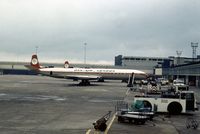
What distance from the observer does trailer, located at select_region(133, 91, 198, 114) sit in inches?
1171

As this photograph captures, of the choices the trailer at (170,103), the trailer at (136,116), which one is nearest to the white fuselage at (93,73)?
the trailer at (170,103)

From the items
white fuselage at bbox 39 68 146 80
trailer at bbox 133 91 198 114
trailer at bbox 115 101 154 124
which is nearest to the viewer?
trailer at bbox 115 101 154 124

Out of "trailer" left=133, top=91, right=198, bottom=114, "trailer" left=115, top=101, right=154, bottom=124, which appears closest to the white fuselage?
"trailer" left=133, top=91, right=198, bottom=114

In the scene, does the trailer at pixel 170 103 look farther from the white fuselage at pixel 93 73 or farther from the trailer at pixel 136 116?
the white fuselage at pixel 93 73

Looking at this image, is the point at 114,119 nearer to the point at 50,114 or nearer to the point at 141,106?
the point at 141,106

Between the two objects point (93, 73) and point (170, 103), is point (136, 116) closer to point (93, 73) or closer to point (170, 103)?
point (170, 103)

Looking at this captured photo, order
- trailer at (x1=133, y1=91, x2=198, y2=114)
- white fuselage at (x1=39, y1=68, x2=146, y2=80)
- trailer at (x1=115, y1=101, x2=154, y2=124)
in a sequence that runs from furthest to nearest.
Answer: white fuselage at (x1=39, y1=68, x2=146, y2=80), trailer at (x1=133, y1=91, x2=198, y2=114), trailer at (x1=115, y1=101, x2=154, y2=124)

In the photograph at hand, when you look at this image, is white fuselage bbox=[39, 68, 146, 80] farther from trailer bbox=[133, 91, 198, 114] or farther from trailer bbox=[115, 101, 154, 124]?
trailer bbox=[115, 101, 154, 124]

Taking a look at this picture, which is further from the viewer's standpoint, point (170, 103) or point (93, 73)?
point (93, 73)

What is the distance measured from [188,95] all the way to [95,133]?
533 inches

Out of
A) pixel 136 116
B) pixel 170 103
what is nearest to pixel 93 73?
pixel 170 103

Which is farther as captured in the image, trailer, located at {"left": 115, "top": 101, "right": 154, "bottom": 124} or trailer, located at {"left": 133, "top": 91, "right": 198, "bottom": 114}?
trailer, located at {"left": 133, "top": 91, "right": 198, "bottom": 114}

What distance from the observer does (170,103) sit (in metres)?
30.0

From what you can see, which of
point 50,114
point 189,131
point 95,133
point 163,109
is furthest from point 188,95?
point 95,133
